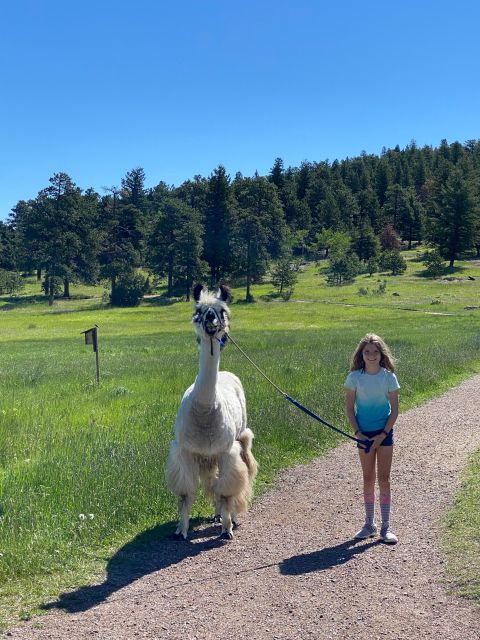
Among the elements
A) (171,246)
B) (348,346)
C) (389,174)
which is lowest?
(348,346)

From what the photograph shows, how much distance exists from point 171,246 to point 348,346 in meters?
60.5

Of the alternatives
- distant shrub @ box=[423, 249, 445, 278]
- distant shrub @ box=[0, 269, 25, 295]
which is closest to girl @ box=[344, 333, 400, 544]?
distant shrub @ box=[423, 249, 445, 278]

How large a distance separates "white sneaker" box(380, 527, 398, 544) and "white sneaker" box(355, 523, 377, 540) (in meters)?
0.09

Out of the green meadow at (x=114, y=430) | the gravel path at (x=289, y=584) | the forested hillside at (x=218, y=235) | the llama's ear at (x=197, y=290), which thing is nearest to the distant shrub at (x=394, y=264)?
the forested hillside at (x=218, y=235)

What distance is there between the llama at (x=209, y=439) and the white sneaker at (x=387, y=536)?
5.38 ft

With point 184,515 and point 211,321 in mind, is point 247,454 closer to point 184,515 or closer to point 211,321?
point 184,515

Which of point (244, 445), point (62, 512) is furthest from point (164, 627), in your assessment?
point (244, 445)

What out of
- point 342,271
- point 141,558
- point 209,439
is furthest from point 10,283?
point 141,558

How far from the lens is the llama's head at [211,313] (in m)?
6.95

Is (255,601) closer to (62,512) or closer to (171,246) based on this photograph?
(62,512)

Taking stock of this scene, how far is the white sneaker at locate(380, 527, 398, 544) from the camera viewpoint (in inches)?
264

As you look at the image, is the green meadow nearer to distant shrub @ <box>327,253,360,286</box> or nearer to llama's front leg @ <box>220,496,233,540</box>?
llama's front leg @ <box>220,496,233,540</box>

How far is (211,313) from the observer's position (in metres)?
6.97

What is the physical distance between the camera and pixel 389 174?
145 metres
